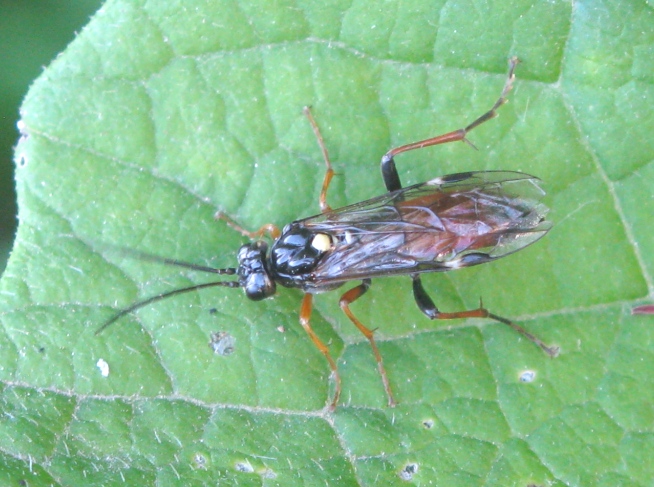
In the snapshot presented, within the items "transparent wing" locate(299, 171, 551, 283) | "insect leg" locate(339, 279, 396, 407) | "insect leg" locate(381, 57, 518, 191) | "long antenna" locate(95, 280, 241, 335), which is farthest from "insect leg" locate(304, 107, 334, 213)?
"long antenna" locate(95, 280, 241, 335)

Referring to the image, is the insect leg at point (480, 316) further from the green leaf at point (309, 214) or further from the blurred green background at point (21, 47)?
the blurred green background at point (21, 47)

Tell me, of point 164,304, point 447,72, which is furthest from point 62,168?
point 447,72

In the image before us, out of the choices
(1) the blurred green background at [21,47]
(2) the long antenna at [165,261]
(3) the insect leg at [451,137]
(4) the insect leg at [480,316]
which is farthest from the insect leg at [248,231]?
(1) the blurred green background at [21,47]

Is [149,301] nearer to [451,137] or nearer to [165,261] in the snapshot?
[165,261]

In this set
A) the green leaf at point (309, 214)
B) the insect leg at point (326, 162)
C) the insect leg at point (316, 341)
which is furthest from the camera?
the insect leg at point (326, 162)

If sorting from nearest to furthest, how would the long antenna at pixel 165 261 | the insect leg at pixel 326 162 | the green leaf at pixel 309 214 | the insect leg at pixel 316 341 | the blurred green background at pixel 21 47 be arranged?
1. the green leaf at pixel 309 214
2. the insect leg at pixel 316 341
3. the long antenna at pixel 165 261
4. the insect leg at pixel 326 162
5. the blurred green background at pixel 21 47

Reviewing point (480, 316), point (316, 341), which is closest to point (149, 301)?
point (316, 341)

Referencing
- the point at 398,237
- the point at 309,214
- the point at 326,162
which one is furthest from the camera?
the point at 309,214
